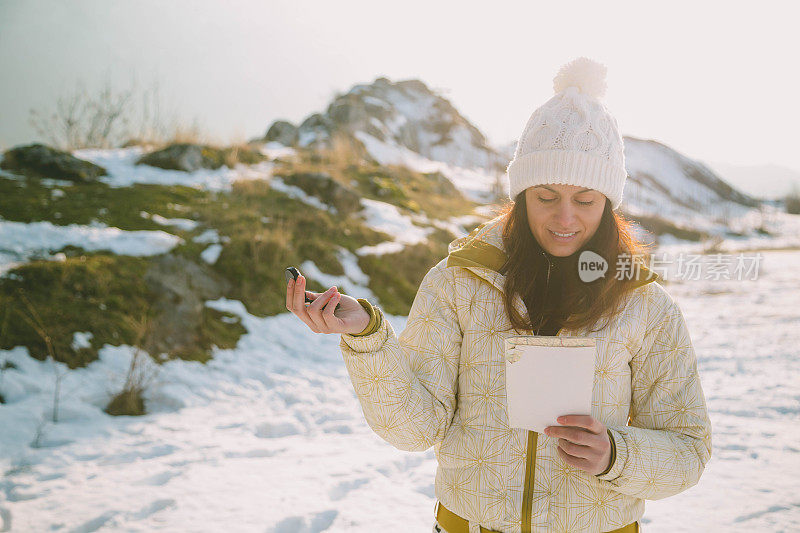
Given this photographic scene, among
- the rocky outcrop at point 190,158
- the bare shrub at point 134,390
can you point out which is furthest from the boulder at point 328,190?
the bare shrub at point 134,390

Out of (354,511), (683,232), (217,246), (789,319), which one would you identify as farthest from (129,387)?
(683,232)

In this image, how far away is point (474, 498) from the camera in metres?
1.30

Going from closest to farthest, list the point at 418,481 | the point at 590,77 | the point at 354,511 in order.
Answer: the point at 590,77 < the point at 354,511 < the point at 418,481

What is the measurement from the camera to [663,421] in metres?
1.31

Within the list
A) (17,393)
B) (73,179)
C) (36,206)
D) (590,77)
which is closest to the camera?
(590,77)

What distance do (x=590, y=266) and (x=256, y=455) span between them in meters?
2.85

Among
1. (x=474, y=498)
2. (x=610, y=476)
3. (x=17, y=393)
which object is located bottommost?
(x=17, y=393)

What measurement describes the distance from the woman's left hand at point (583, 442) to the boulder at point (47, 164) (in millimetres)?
8163

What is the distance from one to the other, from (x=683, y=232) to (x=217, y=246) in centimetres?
2405

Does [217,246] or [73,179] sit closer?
[217,246]

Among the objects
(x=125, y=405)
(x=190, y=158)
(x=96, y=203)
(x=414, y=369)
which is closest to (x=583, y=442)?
(x=414, y=369)

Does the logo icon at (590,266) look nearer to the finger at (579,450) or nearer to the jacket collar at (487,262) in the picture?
the jacket collar at (487,262)

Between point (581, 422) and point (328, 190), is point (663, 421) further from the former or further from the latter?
point (328, 190)

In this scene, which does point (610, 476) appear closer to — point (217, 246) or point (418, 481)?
point (418, 481)
